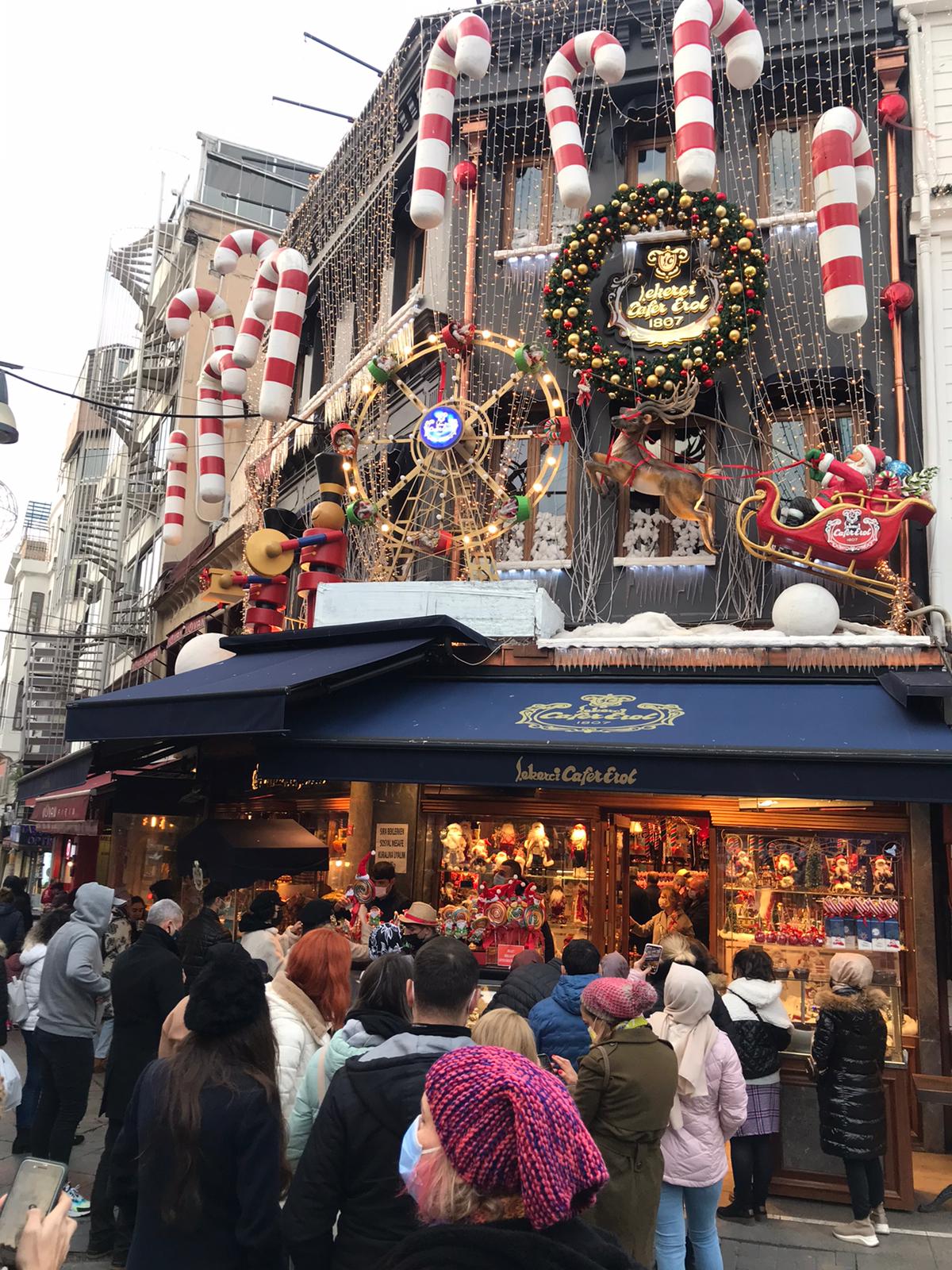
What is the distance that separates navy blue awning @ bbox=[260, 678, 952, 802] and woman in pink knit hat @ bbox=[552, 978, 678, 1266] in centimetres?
333

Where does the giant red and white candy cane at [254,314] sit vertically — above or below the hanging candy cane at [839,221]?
above

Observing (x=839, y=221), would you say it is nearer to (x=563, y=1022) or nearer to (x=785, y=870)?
(x=785, y=870)

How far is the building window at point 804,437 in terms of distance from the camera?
34.2ft

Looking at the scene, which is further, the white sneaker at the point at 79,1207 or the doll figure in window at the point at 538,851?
the doll figure in window at the point at 538,851

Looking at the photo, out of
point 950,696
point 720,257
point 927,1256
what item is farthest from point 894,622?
point 927,1256

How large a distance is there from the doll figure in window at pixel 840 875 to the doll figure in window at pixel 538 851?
9.63ft

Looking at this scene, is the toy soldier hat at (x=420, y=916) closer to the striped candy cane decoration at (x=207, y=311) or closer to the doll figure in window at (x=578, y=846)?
the doll figure in window at (x=578, y=846)

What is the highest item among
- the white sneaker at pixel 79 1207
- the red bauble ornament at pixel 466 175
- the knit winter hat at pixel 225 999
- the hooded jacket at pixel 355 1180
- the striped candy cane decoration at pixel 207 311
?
the red bauble ornament at pixel 466 175

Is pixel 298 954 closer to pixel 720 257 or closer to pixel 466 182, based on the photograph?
pixel 720 257

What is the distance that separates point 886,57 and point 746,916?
9.19 m

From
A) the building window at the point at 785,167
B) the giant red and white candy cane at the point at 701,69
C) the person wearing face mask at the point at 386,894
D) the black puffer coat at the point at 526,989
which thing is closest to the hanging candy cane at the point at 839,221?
the giant red and white candy cane at the point at 701,69

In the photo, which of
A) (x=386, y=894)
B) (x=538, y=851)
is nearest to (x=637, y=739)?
(x=538, y=851)

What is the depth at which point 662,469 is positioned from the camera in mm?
10578

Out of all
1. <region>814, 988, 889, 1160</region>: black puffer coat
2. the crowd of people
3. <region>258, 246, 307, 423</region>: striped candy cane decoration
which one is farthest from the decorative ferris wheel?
<region>814, 988, 889, 1160</region>: black puffer coat
